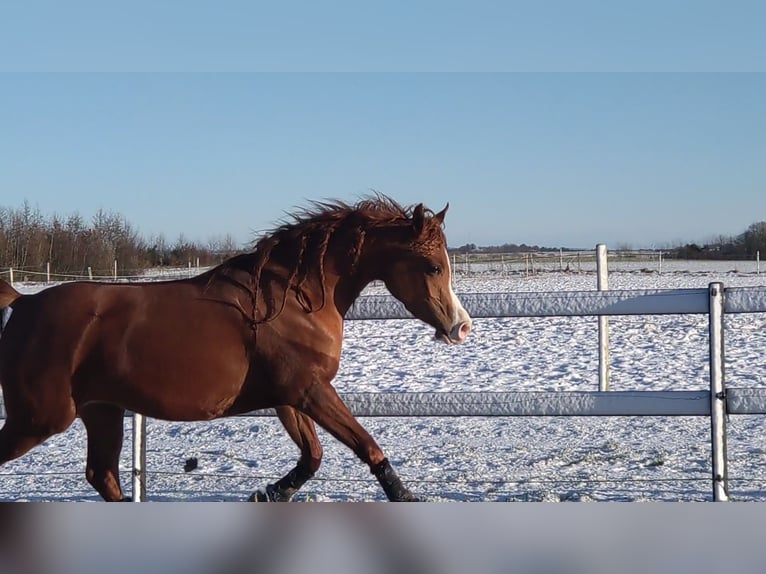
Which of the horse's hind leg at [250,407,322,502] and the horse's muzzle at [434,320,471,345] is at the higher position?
the horse's muzzle at [434,320,471,345]

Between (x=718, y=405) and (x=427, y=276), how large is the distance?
171cm

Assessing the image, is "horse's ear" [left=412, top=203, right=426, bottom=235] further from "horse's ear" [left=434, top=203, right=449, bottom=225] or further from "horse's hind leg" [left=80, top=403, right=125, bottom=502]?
"horse's hind leg" [left=80, top=403, right=125, bottom=502]

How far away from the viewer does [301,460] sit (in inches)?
146

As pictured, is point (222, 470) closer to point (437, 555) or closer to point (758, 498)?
point (758, 498)

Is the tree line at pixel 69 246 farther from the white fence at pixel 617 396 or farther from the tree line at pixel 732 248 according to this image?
the tree line at pixel 732 248

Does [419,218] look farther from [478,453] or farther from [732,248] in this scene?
[732,248]

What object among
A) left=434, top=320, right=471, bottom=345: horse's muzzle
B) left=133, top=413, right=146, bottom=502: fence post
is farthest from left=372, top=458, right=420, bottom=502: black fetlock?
left=133, top=413, right=146, bottom=502: fence post

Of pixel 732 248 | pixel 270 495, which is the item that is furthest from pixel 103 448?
pixel 732 248

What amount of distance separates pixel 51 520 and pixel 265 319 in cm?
142

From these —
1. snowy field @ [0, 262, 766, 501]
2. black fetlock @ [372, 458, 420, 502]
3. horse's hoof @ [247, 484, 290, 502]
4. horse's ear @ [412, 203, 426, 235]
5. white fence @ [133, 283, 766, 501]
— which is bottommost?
snowy field @ [0, 262, 766, 501]

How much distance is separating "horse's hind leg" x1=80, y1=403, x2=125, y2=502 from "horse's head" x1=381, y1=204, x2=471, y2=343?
1394 mm

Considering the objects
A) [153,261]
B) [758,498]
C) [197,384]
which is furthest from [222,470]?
[153,261]

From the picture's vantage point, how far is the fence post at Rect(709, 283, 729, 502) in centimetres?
409

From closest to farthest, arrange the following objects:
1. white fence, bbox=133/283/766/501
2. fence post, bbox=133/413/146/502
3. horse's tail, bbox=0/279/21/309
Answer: horse's tail, bbox=0/279/21/309
white fence, bbox=133/283/766/501
fence post, bbox=133/413/146/502
